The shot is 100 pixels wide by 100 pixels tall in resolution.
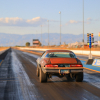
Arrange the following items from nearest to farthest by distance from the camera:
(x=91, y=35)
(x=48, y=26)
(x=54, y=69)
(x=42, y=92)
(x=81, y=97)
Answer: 1. (x=81, y=97)
2. (x=42, y=92)
3. (x=54, y=69)
4. (x=91, y=35)
5. (x=48, y=26)

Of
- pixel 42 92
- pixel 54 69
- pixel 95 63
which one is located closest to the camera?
pixel 42 92

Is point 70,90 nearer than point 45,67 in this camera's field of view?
Yes

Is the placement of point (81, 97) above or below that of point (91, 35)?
below

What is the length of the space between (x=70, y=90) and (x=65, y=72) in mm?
1058

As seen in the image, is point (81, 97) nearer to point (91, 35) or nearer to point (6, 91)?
point (6, 91)

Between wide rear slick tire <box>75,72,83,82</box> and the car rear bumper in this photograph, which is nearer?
the car rear bumper

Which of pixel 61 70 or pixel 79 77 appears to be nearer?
pixel 61 70

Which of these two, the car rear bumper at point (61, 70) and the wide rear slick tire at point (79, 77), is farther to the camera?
the wide rear slick tire at point (79, 77)

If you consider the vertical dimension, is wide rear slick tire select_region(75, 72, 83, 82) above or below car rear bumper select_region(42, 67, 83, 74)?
below

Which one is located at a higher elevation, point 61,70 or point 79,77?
point 61,70

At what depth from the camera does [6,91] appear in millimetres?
7590

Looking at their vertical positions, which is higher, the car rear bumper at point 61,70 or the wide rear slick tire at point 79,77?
the car rear bumper at point 61,70

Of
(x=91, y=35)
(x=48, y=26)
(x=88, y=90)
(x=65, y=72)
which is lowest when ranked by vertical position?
(x=88, y=90)

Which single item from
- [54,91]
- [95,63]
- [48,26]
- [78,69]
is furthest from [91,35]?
[48,26]
